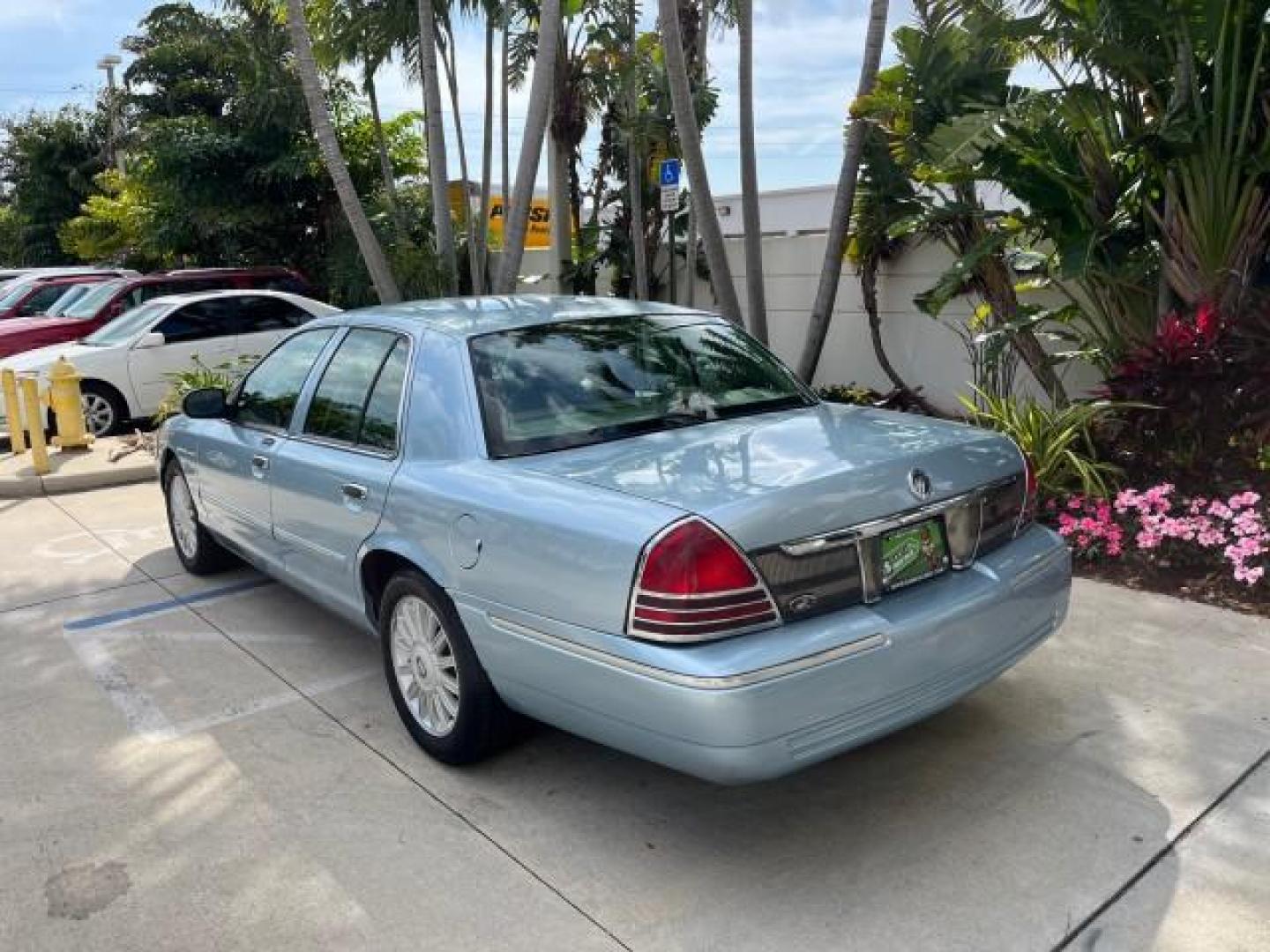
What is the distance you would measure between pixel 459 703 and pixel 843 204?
249 inches

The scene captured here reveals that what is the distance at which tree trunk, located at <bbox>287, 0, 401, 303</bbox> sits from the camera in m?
10.2

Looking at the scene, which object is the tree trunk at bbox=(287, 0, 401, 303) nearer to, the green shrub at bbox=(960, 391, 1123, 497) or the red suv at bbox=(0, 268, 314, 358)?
the red suv at bbox=(0, 268, 314, 358)

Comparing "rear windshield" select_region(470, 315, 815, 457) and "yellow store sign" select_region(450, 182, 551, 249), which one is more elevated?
"yellow store sign" select_region(450, 182, 551, 249)

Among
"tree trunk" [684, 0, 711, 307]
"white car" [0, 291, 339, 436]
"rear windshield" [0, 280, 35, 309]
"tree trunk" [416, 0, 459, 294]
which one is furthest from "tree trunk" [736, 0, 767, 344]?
"rear windshield" [0, 280, 35, 309]

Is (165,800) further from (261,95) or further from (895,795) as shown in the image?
(261,95)

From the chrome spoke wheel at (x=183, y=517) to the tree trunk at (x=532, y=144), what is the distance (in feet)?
14.6

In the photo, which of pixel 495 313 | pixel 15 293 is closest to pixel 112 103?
pixel 15 293

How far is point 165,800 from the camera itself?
361 centimetres

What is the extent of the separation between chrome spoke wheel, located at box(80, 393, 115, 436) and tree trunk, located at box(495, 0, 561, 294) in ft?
14.5

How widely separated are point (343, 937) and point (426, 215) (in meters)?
13.8

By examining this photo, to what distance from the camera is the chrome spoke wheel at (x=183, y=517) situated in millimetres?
6031

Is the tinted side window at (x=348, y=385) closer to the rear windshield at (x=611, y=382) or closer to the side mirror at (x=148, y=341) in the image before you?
the rear windshield at (x=611, y=382)

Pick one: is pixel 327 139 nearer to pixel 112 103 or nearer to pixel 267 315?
pixel 267 315

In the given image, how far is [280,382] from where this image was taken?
196 inches
